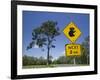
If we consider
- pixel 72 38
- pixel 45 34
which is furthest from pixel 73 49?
pixel 45 34

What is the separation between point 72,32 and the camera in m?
1.79

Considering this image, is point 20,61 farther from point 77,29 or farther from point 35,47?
point 77,29

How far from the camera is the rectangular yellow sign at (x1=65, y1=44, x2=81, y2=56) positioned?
1.77 m

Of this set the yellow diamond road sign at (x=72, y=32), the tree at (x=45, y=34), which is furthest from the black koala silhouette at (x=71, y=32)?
the tree at (x=45, y=34)

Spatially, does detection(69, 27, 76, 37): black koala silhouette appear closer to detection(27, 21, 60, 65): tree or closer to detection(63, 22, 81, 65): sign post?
detection(63, 22, 81, 65): sign post

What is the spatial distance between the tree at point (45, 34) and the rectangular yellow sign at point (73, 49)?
12 cm

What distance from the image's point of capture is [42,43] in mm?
1709

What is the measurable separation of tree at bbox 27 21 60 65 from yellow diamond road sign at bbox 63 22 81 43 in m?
0.08

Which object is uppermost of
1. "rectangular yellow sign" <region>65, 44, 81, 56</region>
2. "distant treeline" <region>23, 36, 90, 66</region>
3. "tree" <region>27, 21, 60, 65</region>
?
"tree" <region>27, 21, 60, 65</region>

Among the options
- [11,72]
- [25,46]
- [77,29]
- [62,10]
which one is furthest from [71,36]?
[11,72]

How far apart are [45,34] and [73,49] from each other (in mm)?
260

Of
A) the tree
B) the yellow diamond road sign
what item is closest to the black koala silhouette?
the yellow diamond road sign

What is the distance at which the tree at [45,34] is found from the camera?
66.6 inches

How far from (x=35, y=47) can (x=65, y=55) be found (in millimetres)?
246
